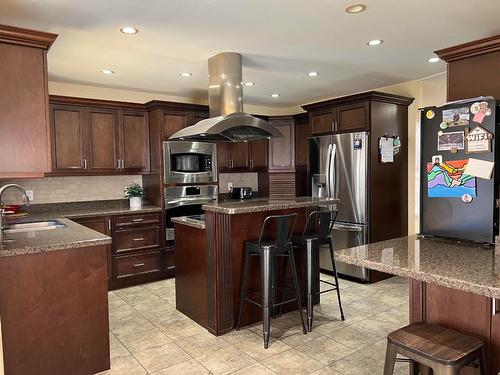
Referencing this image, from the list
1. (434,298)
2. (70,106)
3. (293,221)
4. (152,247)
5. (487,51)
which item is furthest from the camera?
(152,247)

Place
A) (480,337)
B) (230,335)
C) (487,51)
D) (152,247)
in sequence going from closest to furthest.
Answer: (480,337) → (487,51) → (230,335) → (152,247)

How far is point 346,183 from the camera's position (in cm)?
473

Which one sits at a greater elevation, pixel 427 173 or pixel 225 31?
pixel 225 31

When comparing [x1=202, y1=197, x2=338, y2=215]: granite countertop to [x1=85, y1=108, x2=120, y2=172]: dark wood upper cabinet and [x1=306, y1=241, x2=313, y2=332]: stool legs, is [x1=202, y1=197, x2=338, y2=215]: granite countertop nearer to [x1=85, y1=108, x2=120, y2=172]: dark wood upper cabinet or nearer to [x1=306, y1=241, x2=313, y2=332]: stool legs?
[x1=306, y1=241, x2=313, y2=332]: stool legs

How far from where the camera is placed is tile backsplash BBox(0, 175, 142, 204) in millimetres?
4534

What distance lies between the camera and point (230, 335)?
3166mm

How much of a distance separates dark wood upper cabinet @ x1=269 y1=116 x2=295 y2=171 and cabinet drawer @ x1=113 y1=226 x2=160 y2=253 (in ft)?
7.53

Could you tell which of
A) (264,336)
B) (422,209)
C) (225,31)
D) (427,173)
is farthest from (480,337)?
(225,31)

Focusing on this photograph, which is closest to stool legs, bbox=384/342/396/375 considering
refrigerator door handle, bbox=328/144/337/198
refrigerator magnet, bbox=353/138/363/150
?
refrigerator magnet, bbox=353/138/363/150

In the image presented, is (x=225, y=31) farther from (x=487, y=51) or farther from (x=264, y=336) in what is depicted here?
(x=264, y=336)

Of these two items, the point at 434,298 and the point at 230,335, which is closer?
the point at 434,298

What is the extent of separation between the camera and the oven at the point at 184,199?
494 cm

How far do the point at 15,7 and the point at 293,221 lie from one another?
9.06 feet

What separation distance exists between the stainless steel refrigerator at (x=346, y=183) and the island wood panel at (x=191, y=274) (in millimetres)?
2176
